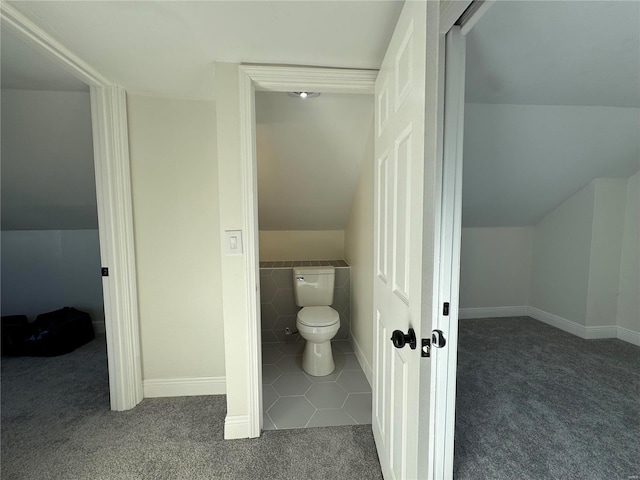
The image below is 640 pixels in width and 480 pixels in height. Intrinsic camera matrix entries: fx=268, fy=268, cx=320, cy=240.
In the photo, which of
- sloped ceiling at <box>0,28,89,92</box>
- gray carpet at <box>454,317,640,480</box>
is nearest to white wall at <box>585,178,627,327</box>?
gray carpet at <box>454,317,640,480</box>

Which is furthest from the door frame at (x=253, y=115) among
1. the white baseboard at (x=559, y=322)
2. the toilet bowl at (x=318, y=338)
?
the white baseboard at (x=559, y=322)

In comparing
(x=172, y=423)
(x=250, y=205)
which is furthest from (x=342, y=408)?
(x=250, y=205)

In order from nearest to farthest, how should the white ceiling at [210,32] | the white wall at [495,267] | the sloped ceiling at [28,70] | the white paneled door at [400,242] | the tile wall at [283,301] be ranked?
the white paneled door at [400,242] < the white ceiling at [210,32] < the sloped ceiling at [28,70] < the tile wall at [283,301] < the white wall at [495,267]

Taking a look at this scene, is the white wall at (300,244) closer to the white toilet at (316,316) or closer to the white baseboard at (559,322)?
the white toilet at (316,316)

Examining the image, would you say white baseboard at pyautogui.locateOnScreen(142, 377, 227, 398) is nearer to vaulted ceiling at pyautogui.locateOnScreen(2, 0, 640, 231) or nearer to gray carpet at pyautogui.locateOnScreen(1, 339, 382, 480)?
gray carpet at pyautogui.locateOnScreen(1, 339, 382, 480)

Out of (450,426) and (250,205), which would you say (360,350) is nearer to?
(450,426)

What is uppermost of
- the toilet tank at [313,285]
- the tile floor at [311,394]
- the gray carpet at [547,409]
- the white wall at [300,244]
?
the white wall at [300,244]

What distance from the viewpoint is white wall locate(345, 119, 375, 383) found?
1.94m

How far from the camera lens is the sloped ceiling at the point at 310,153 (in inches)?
72.9

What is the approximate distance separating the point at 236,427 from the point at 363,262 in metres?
1.35

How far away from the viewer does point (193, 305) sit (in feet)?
6.11

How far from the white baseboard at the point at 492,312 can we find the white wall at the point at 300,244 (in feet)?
5.62

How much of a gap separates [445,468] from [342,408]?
2.31 feet

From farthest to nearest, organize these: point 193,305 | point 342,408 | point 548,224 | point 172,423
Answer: point 548,224, point 193,305, point 342,408, point 172,423
